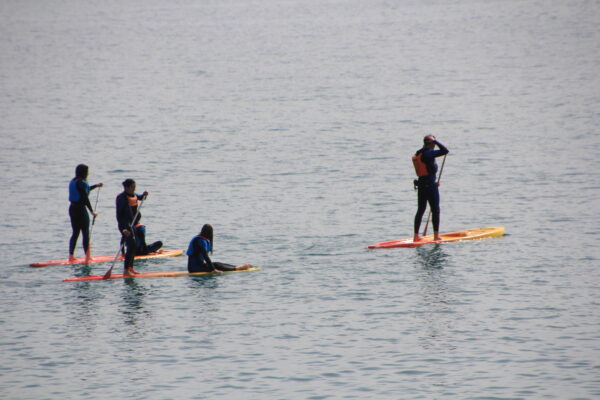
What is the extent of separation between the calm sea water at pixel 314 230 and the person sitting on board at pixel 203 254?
315mm

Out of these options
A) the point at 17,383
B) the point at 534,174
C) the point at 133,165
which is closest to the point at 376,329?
the point at 17,383

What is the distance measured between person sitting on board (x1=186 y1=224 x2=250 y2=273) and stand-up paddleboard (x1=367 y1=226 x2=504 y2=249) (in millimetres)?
4135

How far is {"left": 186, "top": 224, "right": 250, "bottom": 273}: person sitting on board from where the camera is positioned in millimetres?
19656

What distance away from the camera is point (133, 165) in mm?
41781

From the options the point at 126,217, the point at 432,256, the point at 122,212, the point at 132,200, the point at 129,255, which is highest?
the point at 132,200

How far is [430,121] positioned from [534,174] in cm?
1911

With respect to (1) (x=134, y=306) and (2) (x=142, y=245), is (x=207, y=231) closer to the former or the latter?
(1) (x=134, y=306)

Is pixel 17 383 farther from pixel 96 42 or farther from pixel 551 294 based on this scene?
pixel 96 42

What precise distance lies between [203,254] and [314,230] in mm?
6867

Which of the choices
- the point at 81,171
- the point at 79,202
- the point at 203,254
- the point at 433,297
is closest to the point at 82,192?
the point at 79,202

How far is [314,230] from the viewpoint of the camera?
26.4 m

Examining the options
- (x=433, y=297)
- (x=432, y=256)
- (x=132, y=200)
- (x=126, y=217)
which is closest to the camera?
(x=433, y=297)

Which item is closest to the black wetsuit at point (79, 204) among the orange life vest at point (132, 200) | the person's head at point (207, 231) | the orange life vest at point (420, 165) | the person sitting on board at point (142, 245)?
the person sitting on board at point (142, 245)

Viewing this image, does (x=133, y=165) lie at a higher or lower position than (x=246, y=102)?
lower
